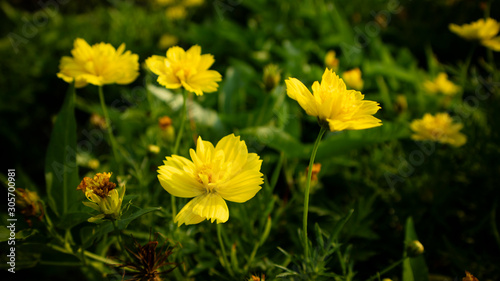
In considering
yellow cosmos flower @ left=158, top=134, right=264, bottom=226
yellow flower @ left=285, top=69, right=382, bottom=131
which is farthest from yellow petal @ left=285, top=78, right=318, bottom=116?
yellow cosmos flower @ left=158, top=134, right=264, bottom=226

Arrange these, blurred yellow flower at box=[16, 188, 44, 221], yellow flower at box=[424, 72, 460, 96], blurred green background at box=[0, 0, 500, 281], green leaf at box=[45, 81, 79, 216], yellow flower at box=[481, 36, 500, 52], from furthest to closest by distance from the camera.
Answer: yellow flower at box=[424, 72, 460, 96] → yellow flower at box=[481, 36, 500, 52] → blurred green background at box=[0, 0, 500, 281] → green leaf at box=[45, 81, 79, 216] → blurred yellow flower at box=[16, 188, 44, 221]

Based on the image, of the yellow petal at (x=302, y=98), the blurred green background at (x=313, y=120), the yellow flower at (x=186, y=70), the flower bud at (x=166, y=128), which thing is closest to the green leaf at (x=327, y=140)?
the blurred green background at (x=313, y=120)

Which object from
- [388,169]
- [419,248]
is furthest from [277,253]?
[388,169]

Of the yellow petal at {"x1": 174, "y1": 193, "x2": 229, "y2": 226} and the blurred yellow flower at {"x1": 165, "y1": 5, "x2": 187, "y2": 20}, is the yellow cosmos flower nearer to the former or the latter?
the yellow petal at {"x1": 174, "y1": 193, "x2": 229, "y2": 226}

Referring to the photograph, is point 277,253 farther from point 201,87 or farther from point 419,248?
point 201,87

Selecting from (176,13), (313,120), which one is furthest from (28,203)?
(176,13)

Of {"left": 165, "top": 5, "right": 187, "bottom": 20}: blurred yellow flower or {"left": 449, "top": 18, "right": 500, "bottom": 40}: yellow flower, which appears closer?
{"left": 449, "top": 18, "right": 500, "bottom": 40}: yellow flower
